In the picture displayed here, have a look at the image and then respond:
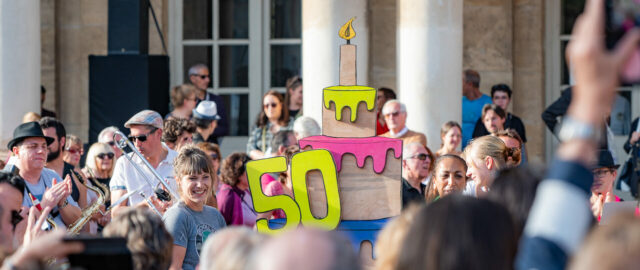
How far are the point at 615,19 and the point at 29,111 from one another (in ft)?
24.5

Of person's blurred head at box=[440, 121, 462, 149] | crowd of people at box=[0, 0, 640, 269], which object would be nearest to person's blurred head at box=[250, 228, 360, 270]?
crowd of people at box=[0, 0, 640, 269]

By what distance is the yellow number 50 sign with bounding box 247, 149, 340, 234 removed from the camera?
556 centimetres

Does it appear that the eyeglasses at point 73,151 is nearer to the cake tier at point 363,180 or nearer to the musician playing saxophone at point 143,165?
the musician playing saxophone at point 143,165

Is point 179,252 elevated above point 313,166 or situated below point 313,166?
below

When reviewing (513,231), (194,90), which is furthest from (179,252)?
(194,90)

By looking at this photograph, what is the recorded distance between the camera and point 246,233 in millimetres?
2869

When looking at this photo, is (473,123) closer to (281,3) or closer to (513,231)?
(281,3)

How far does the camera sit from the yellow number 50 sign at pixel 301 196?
5562 millimetres

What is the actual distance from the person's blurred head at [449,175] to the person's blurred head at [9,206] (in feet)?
7.93

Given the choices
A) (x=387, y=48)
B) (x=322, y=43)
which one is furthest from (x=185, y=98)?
(x=387, y=48)

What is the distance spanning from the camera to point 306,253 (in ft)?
7.77

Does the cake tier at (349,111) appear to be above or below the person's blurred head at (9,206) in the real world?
above

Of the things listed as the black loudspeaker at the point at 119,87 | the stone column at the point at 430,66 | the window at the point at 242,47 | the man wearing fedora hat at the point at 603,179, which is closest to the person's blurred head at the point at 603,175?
the man wearing fedora hat at the point at 603,179

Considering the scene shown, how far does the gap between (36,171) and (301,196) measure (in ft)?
5.00
